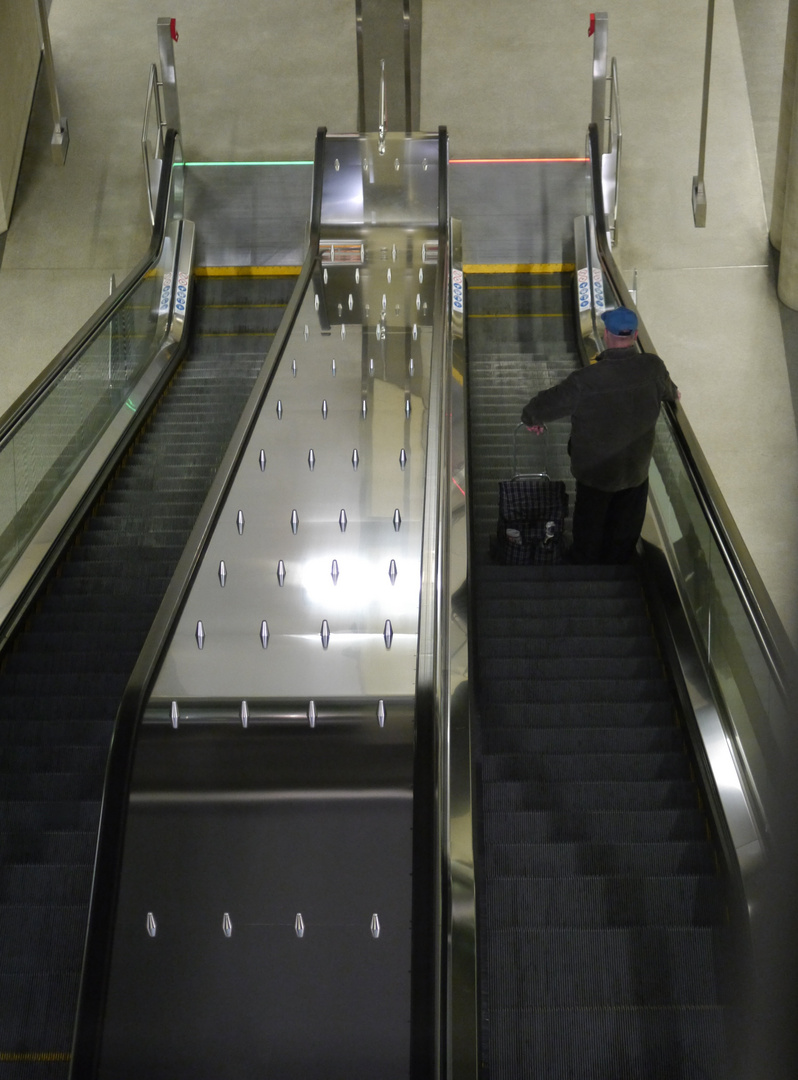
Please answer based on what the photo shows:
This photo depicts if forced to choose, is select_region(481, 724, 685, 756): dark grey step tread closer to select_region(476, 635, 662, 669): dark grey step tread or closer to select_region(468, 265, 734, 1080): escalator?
select_region(468, 265, 734, 1080): escalator

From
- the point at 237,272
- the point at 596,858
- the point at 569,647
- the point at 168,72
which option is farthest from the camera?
the point at 168,72

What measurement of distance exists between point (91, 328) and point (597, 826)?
4507 mm

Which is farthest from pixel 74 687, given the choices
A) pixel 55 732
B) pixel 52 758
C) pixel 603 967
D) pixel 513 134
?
pixel 513 134

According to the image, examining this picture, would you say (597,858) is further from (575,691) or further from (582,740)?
(575,691)

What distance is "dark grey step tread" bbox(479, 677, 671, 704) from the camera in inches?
190

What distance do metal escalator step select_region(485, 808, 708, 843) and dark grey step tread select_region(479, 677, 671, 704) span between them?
32.6 inches

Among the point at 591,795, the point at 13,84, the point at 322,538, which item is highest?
the point at 13,84

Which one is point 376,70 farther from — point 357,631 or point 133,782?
point 133,782

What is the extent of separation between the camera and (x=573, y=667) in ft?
16.5

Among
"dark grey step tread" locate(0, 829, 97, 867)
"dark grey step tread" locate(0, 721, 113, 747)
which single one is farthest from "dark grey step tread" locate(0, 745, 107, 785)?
"dark grey step tread" locate(0, 829, 97, 867)

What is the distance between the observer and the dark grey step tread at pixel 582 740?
445 centimetres

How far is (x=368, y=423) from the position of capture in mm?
5852

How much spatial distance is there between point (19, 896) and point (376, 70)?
30.8 feet

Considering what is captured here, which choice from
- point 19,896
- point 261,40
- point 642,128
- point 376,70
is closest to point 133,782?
point 19,896
